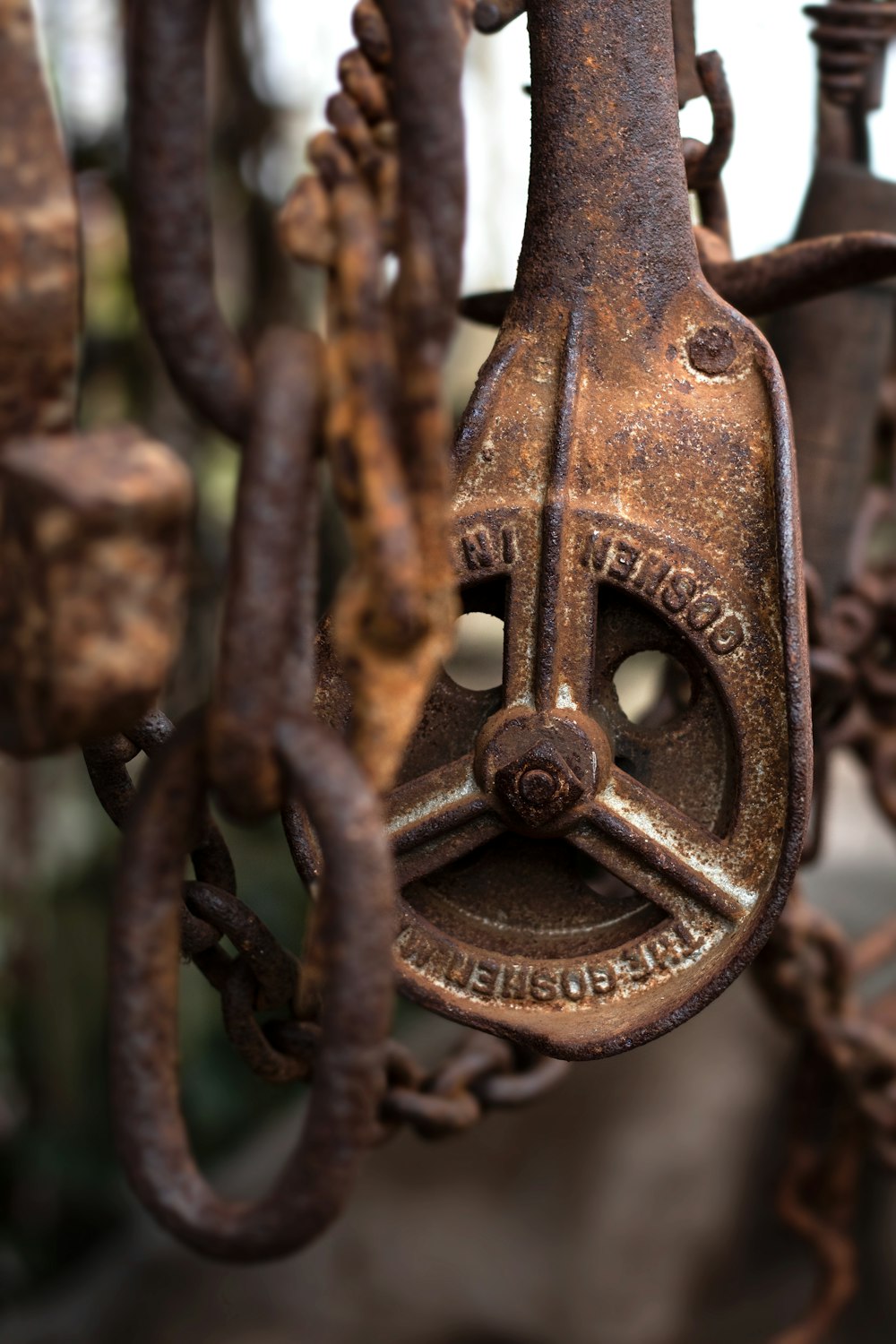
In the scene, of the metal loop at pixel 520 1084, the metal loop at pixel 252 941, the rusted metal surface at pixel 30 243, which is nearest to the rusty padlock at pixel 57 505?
the rusted metal surface at pixel 30 243

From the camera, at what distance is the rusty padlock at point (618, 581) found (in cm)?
55

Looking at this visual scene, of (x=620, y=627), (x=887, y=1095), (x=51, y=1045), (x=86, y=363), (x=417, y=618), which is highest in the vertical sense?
(x=417, y=618)

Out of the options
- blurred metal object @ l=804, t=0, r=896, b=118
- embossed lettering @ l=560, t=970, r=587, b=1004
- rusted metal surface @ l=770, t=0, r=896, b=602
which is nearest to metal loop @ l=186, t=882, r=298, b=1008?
embossed lettering @ l=560, t=970, r=587, b=1004

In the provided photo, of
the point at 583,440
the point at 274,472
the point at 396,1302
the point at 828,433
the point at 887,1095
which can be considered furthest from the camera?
the point at 396,1302

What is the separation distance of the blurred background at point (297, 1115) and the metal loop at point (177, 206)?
0.51m

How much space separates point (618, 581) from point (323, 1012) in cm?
26

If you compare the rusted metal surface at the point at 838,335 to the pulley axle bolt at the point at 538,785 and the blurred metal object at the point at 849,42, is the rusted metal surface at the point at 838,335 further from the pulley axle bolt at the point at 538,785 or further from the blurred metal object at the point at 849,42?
the pulley axle bolt at the point at 538,785

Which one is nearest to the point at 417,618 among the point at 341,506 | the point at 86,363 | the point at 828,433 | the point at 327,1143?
the point at 341,506

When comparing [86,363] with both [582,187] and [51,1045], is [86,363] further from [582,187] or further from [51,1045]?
[582,187]

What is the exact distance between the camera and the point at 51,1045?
1.58 m

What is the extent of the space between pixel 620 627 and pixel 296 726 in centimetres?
28

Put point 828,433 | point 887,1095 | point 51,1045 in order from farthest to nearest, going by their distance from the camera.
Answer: point 51,1045 → point 887,1095 → point 828,433

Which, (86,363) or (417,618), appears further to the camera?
(86,363)

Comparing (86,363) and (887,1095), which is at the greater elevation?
(86,363)
